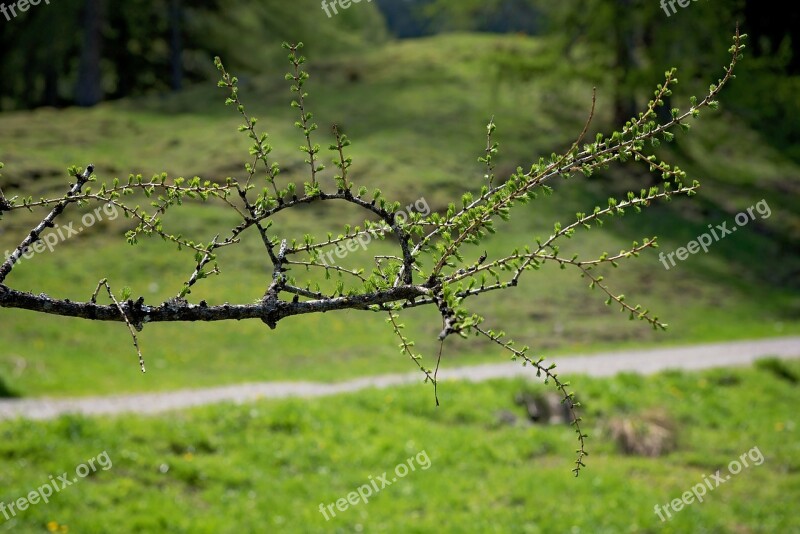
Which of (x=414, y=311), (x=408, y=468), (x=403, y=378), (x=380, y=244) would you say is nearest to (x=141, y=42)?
(x=380, y=244)

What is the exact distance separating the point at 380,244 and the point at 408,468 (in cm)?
922

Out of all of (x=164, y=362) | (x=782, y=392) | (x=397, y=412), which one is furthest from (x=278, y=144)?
(x=782, y=392)

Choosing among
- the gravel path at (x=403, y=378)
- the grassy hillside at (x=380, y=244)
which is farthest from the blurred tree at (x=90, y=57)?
the gravel path at (x=403, y=378)

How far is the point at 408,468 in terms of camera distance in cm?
934

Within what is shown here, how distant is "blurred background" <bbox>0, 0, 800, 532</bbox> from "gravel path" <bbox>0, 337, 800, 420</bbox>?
68cm

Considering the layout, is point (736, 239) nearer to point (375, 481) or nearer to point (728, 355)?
point (728, 355)

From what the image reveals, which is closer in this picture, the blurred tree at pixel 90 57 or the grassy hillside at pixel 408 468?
the grassy hillside at pixel 408 468

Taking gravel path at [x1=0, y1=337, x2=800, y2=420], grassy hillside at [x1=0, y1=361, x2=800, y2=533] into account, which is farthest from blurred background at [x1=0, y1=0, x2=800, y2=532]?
gravel path at [x1=0, y1=337, x2=800, y2=420]

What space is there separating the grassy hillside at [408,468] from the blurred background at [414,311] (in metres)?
0.03

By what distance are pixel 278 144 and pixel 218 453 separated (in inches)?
509

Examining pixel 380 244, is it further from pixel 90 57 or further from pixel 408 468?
pixel 90 57

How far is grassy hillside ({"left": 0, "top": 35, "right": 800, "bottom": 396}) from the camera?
1475 centimetres

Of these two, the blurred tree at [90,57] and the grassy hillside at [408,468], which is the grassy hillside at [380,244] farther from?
the grassy hillside at [408,468]

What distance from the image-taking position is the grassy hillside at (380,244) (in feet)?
48.4
